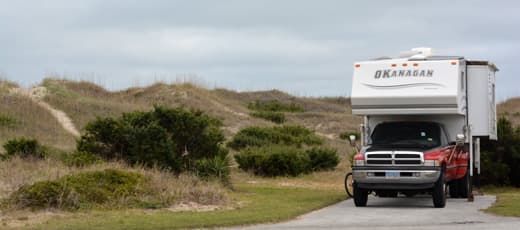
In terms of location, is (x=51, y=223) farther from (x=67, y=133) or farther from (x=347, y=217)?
(x=67, y=133)

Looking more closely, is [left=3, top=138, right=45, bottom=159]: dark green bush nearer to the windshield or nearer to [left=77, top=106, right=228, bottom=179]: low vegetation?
[left=77, top=106, right=228, bottom=179]: low vegetation

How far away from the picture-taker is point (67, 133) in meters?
43.2

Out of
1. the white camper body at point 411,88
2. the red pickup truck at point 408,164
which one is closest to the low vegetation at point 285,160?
the white camper body at point 411,88

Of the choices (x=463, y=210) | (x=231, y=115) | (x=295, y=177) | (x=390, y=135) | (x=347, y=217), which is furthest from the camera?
(x=231, y=115)

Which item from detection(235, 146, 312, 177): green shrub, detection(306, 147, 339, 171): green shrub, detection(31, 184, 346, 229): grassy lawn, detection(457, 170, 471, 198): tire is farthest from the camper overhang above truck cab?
detection(306, 147, 339, 171): green shrub

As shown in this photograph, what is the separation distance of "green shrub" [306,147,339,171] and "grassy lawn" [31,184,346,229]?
1166 cm

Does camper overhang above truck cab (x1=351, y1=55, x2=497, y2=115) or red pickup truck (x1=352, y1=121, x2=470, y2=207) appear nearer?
red pickup truck (x1=352, y1=121, x2=470, y2=207)

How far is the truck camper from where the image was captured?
2095 cm

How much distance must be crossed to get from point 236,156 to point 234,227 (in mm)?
17966

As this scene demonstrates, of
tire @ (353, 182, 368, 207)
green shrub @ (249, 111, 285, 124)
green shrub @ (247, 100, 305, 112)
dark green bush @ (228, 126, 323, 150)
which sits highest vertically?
green shrub @ (247, 100, 305, 112)

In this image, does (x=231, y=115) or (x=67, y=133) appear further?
(x=231, y=115)

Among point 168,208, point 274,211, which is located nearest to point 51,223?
point 168,208

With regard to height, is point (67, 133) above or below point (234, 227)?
above

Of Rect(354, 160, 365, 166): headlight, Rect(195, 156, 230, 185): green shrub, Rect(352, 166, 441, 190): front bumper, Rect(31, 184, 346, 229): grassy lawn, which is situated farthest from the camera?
Rect(195, 156, 230, 185): green shrub
